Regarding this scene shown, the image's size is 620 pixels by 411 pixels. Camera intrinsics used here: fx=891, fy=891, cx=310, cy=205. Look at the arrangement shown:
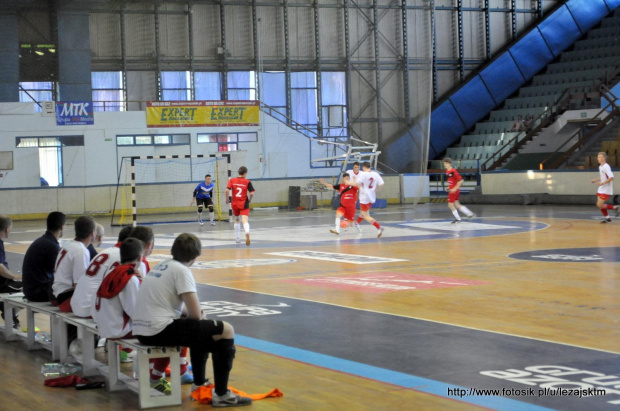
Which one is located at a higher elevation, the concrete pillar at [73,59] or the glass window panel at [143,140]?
the concrete pillar at [73,59]

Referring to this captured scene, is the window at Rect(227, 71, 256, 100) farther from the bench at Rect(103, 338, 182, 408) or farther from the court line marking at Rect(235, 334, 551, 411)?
the bench at Rect(103, 338, 182, 408)

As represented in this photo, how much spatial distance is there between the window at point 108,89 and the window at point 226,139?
5.83 meters

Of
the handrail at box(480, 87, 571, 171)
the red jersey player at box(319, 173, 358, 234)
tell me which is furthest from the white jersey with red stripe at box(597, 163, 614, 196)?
the handrail at box(480, 87, 571, 171)

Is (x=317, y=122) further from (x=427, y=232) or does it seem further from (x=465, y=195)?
(x=427, y=232)

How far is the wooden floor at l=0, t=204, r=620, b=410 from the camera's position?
726 cm

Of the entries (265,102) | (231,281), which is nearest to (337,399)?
(231,281)

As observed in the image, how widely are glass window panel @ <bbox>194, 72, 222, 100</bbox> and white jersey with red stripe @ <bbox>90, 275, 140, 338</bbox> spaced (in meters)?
40.0

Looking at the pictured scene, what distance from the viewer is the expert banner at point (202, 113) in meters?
40.7

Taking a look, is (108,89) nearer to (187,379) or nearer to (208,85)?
(208,85)

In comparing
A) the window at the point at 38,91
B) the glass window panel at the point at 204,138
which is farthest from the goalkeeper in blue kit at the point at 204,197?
the window at the point at 38,91

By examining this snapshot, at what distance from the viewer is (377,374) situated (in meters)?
7.70

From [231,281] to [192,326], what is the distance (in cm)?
791

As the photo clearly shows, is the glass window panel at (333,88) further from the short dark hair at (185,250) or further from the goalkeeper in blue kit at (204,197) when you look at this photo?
the short dark hair at (185,250)

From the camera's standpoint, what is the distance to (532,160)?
149ft
